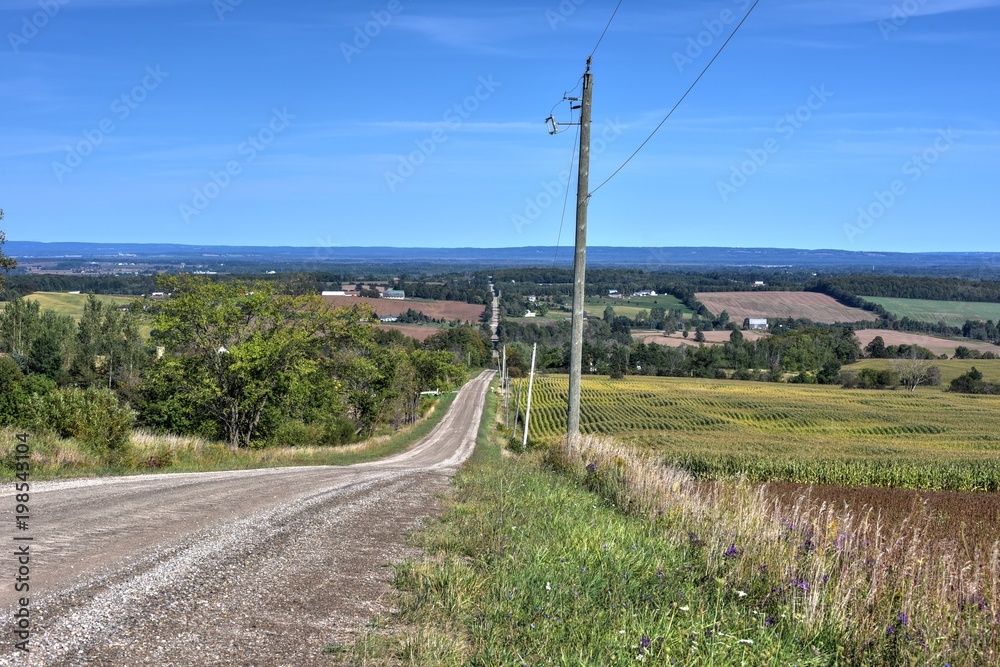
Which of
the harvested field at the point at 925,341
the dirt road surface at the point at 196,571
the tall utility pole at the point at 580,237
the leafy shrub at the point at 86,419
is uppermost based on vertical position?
the tall utility pole at the point at 580,237

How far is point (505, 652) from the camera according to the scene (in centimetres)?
492

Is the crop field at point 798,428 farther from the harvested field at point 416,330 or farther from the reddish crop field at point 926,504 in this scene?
the harvested field at point 416,330

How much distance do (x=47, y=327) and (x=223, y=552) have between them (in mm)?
105039

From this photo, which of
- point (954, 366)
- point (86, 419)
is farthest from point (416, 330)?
point (86, 419)

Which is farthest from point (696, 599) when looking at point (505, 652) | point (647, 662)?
point (505, 652)

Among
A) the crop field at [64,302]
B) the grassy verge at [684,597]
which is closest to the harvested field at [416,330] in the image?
the crop field at [64,302]

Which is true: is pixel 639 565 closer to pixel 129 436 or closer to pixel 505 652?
pixel 505 652

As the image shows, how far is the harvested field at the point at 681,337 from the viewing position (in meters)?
161

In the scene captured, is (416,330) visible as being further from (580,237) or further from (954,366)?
(580,237)

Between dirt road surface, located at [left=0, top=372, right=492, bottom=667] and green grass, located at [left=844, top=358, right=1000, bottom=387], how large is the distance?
408 feet

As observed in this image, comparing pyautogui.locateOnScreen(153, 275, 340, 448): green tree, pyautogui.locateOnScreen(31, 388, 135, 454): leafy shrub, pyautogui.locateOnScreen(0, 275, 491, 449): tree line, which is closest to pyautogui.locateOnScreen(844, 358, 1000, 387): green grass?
pyautogui.locateOnScreen(0, 275, 491, 449): tree line

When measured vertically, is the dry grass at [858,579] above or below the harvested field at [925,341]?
above

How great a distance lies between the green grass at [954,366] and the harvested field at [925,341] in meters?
11.4

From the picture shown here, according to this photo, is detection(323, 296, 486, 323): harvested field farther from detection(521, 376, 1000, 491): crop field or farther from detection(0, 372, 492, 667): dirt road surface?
detection(0, 372, 492, 667): dirt road surface
